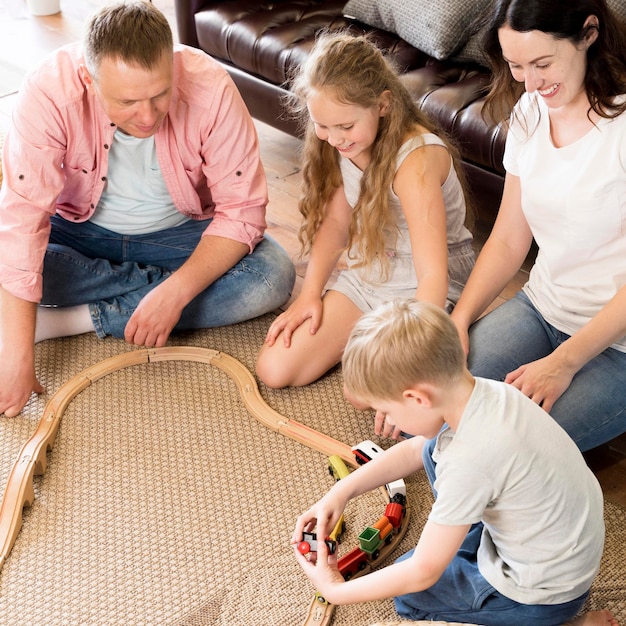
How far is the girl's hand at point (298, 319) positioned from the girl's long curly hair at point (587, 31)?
628mm

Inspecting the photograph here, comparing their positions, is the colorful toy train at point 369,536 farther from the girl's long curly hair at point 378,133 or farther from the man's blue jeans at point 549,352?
the girl's long curly hair at point 378,133

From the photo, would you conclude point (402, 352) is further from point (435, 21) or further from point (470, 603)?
point (435, 21)

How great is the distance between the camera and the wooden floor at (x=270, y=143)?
1620mm

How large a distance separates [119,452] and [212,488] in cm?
22

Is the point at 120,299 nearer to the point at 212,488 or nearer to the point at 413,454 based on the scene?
A: the point at 212,488

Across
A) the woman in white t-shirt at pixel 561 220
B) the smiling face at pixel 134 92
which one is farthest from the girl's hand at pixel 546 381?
the smiling face at pixel 134 92

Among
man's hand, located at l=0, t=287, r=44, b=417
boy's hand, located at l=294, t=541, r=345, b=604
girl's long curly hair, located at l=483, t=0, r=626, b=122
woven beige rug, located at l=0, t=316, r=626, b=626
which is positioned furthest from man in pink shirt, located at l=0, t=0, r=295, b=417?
boy's hand, located at l=294, t=541, r=345, b=604

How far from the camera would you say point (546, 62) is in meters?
1.28

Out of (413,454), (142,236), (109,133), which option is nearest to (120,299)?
(142,236)

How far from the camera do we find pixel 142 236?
1886mm

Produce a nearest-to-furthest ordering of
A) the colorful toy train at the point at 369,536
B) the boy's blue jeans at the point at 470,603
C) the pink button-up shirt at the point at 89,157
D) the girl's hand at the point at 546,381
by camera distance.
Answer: the boy's blue jeans at the point at 470,603 < the colorful toy train at the point at 369,536 < the girl's hand at the point at 546,381 < the pink button-up shirt at the point at 89,157

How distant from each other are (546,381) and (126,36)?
0.94 m

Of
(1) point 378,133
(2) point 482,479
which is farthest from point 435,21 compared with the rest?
(2) point 482,479

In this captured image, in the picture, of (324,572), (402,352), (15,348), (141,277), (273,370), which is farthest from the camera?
(141,277)
